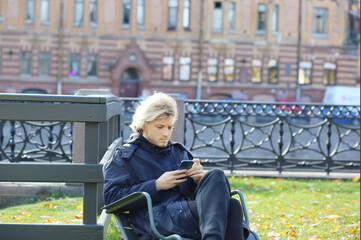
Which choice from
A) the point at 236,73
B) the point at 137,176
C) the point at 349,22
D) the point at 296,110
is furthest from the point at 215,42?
the point at 137,176

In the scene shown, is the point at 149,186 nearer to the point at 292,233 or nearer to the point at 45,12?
the point at 292,233

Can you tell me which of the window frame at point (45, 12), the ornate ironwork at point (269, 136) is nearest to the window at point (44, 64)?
the window frame at point (45, 12)

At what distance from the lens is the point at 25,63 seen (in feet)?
129

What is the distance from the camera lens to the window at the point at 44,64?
3928 centimetres

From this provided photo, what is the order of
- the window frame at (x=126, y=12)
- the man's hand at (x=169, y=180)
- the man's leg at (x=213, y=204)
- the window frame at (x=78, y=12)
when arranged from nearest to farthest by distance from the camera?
1. the man's leg at (x=213, y=204)
2. the man's hand at (x=169, y=180)
3. the window frame at (x=78, y=12)
4. the window frame at (x=126, y=12)

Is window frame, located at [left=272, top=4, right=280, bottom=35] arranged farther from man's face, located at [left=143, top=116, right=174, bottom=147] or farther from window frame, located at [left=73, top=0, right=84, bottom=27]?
man's face, located at [left=143, top=116, right=174, bottom=147]

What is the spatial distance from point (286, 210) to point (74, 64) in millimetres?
32987

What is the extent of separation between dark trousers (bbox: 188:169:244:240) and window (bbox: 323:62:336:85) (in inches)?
1573

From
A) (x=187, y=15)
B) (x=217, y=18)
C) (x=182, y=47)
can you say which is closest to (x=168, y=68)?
(x=182, y=47)

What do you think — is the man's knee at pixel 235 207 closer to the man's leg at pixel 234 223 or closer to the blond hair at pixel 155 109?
the man's leg at pixel 234 223

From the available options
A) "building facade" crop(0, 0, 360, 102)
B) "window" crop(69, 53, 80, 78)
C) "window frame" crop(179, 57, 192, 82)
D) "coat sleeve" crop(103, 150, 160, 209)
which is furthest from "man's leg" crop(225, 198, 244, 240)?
"window frame" crop(179, 57, 192, 82)

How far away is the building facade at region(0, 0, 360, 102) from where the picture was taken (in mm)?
39188

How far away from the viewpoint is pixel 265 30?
138 feet

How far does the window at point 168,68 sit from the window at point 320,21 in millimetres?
10258
